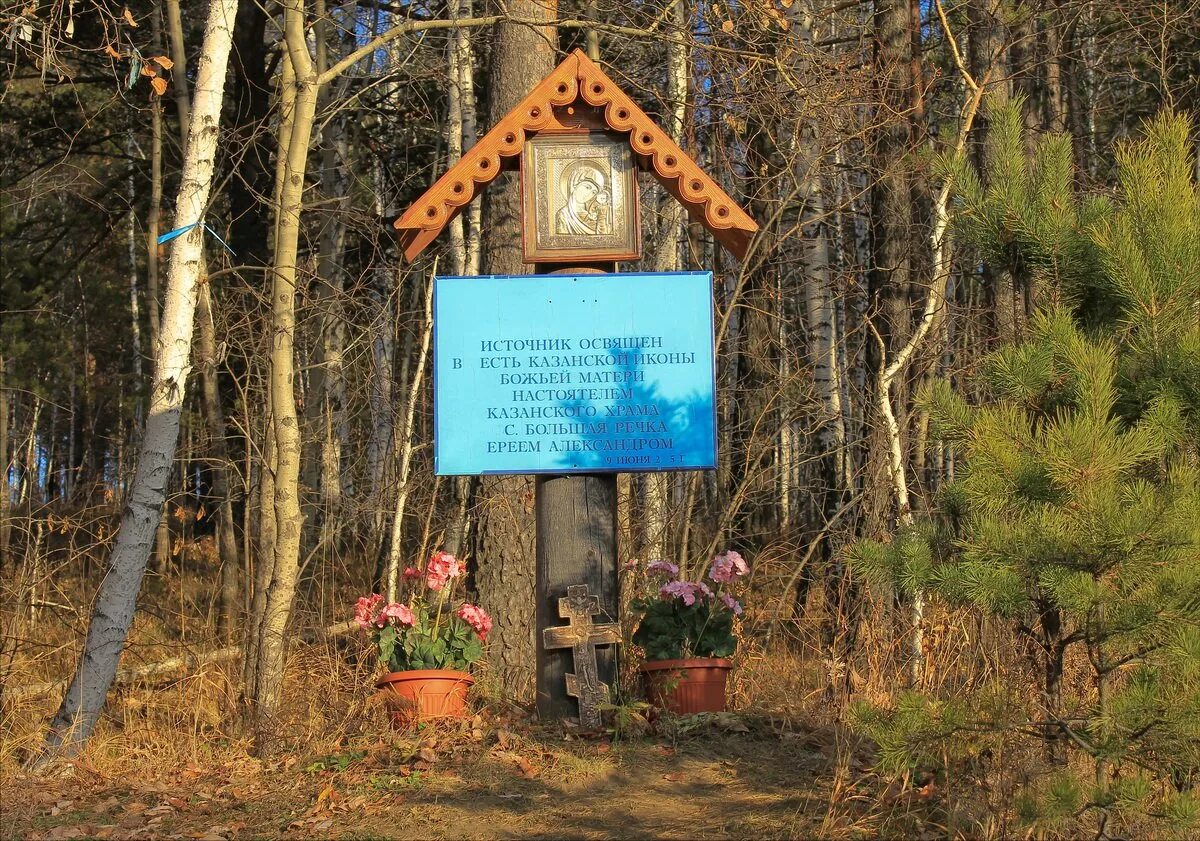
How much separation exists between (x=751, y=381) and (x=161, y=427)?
8.93 metres

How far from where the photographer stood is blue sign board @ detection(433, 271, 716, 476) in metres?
7.03

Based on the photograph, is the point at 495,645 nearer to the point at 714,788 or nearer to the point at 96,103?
the point at 714,788

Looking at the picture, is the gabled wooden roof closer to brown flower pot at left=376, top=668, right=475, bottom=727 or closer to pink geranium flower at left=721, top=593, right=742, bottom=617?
pink geranium flower at left=721, top=593, right=742, bottom=617

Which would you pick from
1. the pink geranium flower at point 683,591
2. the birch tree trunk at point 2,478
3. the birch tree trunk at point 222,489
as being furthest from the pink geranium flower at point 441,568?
the birch tree trunk at point 2,478

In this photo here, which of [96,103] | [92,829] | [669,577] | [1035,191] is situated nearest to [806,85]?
[669,577]

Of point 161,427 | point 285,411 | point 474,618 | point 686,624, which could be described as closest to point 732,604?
point 686,624

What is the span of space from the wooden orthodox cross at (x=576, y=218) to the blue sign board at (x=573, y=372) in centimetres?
14

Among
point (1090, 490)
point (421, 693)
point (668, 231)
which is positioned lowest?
point (421, 693)

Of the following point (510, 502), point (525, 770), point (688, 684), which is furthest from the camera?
point (510, 502)

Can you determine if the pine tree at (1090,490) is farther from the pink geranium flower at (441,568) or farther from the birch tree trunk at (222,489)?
the birch tree trunk at (222,489)

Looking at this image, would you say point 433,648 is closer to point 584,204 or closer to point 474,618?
point 474,618

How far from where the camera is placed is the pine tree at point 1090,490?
4.55 meters

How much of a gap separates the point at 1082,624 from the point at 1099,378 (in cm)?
99

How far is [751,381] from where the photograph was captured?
15.7m
